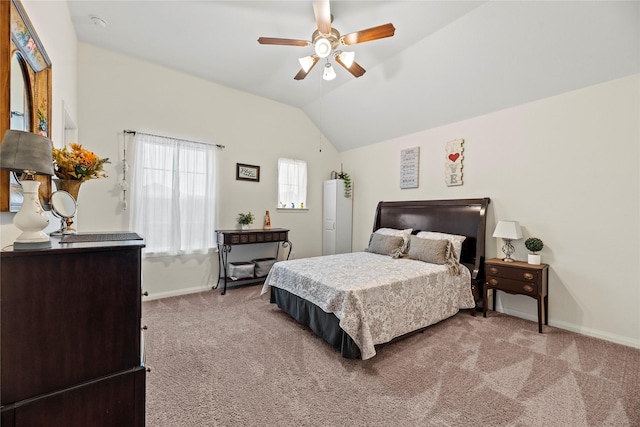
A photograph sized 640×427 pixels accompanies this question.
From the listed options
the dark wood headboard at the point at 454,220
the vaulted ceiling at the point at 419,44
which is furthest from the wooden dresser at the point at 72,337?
the dark wood headboard at the point at 454,220

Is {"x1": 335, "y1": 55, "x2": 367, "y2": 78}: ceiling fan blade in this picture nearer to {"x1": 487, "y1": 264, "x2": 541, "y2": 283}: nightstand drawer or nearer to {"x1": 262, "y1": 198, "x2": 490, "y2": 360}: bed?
{"x1": 262, "y1": 198, "x2": 490, "y2": 360}: bed

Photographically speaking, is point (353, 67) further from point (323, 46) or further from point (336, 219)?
point (336, 219)

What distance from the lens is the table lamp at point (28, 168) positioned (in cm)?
100

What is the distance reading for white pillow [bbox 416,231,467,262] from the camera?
3.47 m

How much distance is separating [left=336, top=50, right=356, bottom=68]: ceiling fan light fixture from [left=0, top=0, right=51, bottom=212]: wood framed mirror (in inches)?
89.7

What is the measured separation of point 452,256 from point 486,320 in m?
0.80

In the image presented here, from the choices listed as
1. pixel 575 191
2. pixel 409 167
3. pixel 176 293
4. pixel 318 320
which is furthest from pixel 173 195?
pixel 575 191

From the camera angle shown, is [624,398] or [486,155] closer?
[624,398]

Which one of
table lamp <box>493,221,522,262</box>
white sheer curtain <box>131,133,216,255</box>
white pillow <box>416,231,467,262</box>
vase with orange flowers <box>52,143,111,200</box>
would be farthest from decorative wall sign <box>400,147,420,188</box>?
vase with orange flowers <box>52,143,111,200</box>

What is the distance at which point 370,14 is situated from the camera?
275 centimetres

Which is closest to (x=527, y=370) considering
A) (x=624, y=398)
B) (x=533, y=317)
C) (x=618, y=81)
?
(x=624, y=398)

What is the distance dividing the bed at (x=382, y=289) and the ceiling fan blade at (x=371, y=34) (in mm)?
2233

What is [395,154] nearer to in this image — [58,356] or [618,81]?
[618,81]

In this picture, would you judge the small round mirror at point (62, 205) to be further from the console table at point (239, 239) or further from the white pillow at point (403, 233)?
the white pillow at point (403, 233)
